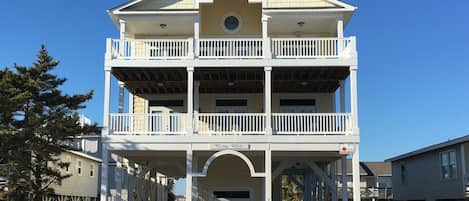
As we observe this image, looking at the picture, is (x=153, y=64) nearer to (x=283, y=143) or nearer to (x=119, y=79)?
(x=119, y=79)

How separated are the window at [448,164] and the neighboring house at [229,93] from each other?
552 centimetres

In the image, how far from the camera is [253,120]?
62.1ft

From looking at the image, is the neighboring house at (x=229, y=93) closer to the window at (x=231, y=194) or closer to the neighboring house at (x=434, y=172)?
the window at (x=231, y=194)

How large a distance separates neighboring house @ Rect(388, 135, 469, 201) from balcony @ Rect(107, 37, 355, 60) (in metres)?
6.92

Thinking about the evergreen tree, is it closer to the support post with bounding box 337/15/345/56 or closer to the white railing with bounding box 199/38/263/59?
the white railing with bounding box 199/38/263/59

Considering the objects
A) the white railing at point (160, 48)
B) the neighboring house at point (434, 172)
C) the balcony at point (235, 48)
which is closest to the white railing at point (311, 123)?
the balcony at point (235, 48)


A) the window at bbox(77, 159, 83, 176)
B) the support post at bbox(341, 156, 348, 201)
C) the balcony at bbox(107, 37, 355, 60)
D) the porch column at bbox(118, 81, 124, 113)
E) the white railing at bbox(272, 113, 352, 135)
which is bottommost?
the support post at bbox(341, 156, 348, 201)

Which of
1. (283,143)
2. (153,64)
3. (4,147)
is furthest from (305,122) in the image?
(4,147)

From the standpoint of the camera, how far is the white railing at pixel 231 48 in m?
19.2

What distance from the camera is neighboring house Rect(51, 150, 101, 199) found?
107 ft

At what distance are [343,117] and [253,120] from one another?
10.2 ft

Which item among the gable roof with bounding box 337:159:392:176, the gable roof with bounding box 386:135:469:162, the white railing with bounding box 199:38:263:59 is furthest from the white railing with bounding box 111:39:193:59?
the gable roof with bounding box 337:159:392:176

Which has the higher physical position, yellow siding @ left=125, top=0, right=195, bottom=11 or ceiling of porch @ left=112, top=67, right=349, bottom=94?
yellow siding @ left=125, top=0, right=195, bottom=11

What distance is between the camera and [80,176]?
3528cm
